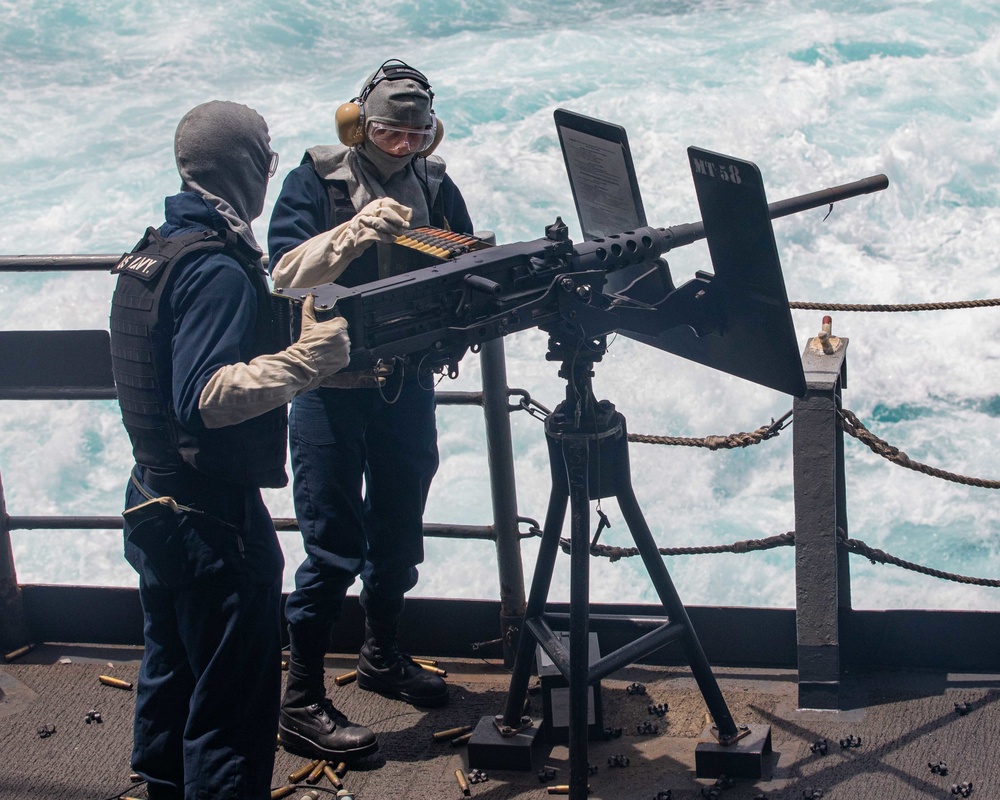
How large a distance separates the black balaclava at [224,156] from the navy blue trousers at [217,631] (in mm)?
701

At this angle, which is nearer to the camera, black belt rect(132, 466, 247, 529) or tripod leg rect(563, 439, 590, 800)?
black belt rect(132, 466, 247, 529)

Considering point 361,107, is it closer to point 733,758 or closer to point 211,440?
point 211,440

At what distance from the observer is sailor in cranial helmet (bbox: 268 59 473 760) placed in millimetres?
3625

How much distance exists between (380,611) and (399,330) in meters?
1.33

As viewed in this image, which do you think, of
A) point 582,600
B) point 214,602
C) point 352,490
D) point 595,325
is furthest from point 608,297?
point 214,602

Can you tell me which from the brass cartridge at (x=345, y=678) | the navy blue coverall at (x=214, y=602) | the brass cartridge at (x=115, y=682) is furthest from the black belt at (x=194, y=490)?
the brass cartridge at (x=115, y=682)

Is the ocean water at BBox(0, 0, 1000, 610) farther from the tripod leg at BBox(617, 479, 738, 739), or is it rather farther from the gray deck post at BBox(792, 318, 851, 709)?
the tripod leg at BBox(617, 479, 738, 739)

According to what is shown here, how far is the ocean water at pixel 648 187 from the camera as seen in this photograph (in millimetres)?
10383

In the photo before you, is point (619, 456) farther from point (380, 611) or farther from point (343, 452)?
point (380, 611)

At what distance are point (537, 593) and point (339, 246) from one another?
111cm

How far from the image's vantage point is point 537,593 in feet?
11.8

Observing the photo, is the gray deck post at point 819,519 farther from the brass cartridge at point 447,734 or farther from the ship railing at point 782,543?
the brass cartridge at point 447,734

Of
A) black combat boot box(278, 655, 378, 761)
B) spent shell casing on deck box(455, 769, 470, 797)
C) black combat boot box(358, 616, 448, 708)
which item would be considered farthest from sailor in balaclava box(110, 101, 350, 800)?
black combat boot box(358, 616, 448, 708)

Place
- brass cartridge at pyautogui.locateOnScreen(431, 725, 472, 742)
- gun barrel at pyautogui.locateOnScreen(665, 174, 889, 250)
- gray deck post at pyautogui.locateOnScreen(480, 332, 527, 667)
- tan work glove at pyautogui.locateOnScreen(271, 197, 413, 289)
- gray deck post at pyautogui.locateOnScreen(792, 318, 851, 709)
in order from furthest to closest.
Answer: gray deck post at pyautogui.locateOnScreen(480, 332, 527, 667), brass cartridge at pyautogui.locateOnScreen(431, 725, 472, 742), gray deck post at pyautogui.locateOnScreen(792, 318, 851, 709), gun barrel at pyautogui.locateOnScreen(665, 174, 889, 250), tan work glove at pyautogui.locateOnScreen(271, 197, 413, 289)
